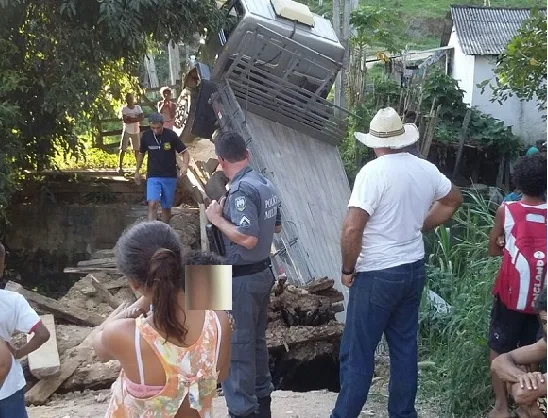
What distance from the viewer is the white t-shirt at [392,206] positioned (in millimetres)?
3637

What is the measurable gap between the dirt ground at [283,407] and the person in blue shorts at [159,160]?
13.7 ft

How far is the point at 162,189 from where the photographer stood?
9.51 meters

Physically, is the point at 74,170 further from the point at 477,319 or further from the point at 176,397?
the point at 176,397

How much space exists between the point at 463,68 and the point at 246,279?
17.7 meters

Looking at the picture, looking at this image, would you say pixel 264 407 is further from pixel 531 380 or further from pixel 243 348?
pixel 531 380

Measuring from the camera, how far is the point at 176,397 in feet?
7.75

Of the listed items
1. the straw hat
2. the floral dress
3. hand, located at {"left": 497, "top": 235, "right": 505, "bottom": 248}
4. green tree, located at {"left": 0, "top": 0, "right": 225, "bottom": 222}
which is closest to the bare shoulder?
the floral dress

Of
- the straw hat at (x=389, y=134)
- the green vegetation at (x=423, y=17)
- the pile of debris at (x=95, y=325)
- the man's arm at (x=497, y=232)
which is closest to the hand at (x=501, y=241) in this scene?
the man's arm at (x=497, y=232)

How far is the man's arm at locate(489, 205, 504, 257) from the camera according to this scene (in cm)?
384

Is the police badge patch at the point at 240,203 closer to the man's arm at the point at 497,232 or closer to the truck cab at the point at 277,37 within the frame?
the man's arm at the point at 497,232

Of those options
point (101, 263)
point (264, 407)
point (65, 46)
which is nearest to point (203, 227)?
point (101, 263)

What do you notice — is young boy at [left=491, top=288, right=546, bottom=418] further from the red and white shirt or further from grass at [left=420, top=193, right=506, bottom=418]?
grass at [left=420, top=193, right=506, bottom=418]

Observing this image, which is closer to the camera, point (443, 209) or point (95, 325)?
point (443, 209)

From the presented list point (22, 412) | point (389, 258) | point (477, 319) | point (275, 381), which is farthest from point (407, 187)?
point (275, 381)
